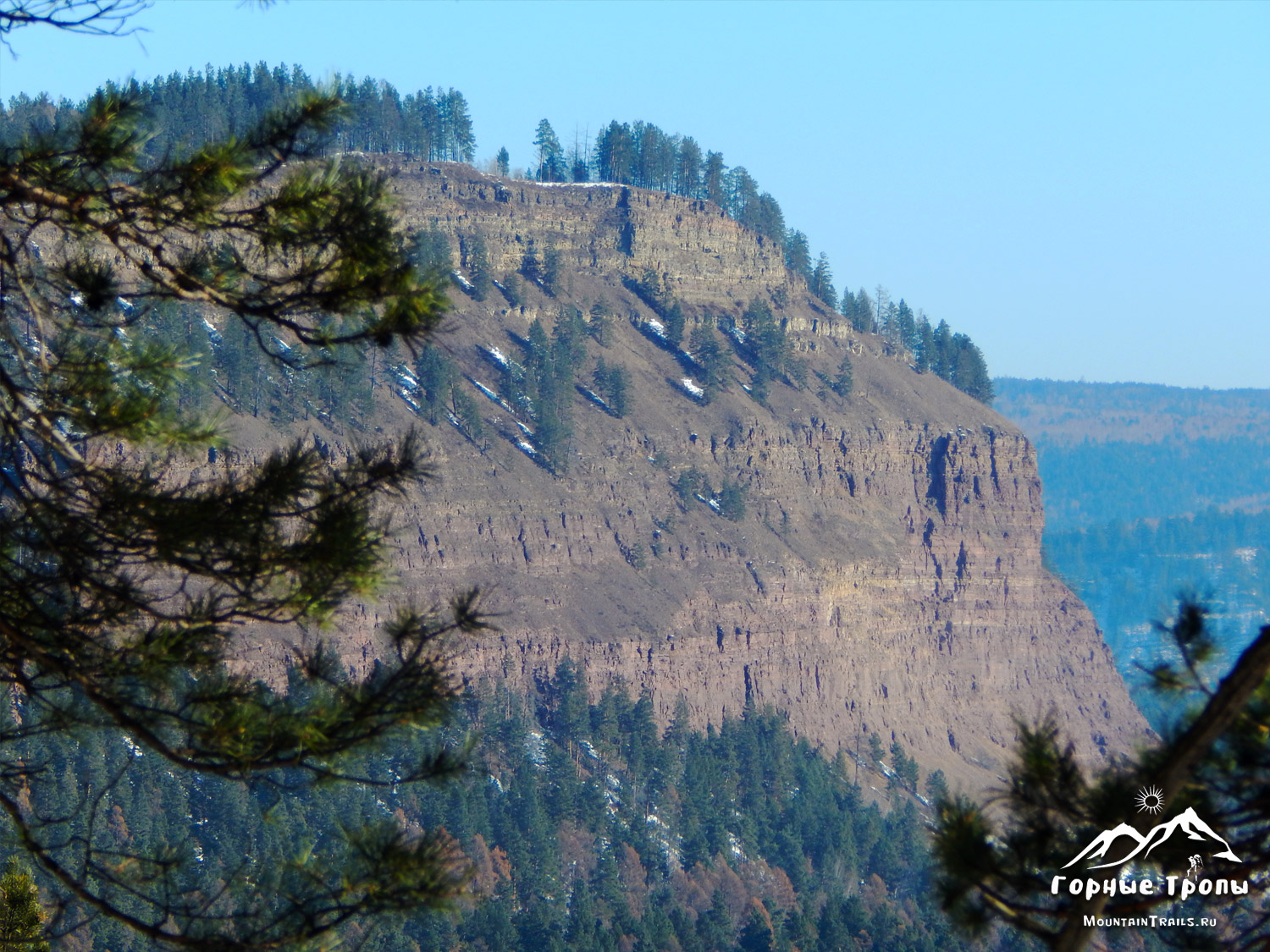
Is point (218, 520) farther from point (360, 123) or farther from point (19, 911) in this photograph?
point (360, 123)

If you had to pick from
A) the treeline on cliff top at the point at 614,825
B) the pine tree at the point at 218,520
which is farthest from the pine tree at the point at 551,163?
the pine tree at the point at 218,520

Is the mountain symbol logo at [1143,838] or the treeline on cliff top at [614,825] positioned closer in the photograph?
the mountain symbol logo at [1143,838]

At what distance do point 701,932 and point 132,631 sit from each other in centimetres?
4401

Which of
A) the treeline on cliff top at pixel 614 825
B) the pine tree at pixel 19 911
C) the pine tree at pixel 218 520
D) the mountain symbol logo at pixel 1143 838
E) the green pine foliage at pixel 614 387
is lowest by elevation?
the treeline on cliff top at pixel 614 825

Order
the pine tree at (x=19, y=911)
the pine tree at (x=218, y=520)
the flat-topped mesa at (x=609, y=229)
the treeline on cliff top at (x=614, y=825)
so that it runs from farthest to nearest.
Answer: the flat-topped mesa at (x=609, y=229) < the treeline on cliff top at (x=614, y=825) < the pine tree at (x=19, y=911) < the pine tree at (x=218, y=520)

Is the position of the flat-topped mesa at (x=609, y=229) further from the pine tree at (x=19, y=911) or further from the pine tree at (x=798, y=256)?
the pine tree at (x=19, y=911)

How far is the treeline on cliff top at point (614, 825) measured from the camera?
44969 mm

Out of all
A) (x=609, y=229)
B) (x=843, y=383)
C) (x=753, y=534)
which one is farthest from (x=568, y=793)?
(x=609, y=229)

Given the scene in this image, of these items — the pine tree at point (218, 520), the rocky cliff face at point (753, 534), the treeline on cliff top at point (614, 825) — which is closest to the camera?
the pine tree at point (218, 520)

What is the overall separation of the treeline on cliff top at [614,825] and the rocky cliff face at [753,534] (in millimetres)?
3618

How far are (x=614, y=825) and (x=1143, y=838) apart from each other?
56.0m

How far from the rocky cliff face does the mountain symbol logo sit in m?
59.9

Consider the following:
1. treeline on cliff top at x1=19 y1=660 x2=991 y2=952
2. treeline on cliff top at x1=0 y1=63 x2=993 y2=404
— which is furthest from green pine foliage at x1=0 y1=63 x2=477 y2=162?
treeline on cliff top at x1=19 y1=660 x2=991 y2=952

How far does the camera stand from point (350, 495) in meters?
7.67
